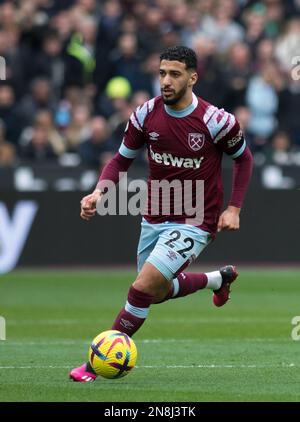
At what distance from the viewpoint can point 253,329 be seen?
12.9 metres

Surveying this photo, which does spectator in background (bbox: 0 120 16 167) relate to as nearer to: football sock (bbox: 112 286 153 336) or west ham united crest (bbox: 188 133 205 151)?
west ham united crest (bbox: 188 133 205 151)

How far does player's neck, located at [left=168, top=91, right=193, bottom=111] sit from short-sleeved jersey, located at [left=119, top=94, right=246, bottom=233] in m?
0.03

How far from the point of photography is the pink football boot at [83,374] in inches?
359

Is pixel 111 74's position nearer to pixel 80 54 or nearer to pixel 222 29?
pixel 80 54

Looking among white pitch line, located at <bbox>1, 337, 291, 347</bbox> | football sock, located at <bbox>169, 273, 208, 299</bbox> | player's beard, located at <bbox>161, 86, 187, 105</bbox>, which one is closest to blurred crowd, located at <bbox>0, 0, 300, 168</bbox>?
white pitch line, located at <bbox>1, 337, 291, 347</bbox>

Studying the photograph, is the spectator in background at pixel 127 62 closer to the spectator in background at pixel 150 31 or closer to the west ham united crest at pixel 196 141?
the spectator in background at pixel 150 31

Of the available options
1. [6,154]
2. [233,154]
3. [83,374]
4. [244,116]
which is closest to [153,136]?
[233,154]

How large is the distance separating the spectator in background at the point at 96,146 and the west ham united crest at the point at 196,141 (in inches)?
375

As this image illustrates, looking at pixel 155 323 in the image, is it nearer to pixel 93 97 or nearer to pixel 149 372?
pixel 149 372

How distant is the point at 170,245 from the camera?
9.46 m

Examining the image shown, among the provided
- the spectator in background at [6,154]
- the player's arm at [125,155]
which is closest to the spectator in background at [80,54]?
the spectator in background at [6,154]

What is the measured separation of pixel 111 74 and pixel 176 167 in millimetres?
11148

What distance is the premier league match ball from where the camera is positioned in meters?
8.98

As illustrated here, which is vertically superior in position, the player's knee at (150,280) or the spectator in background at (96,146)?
the player's knee at (150,280)
